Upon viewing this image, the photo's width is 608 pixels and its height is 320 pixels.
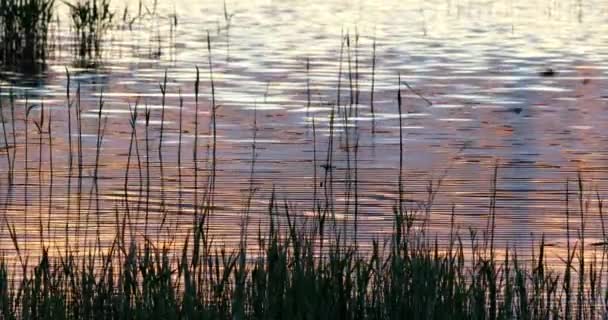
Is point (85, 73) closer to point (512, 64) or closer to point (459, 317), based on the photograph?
point (512, 64)

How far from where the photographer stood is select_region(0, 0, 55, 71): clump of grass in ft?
53.4

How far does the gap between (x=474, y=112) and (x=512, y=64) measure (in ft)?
11.2

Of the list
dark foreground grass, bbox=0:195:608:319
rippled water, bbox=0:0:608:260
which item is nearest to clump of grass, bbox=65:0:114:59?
rippled water, bbox=0:0:608:260

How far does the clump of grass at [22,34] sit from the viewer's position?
1627cm

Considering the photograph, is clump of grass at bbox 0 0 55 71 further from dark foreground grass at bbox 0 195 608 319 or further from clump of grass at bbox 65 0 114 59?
dark foreground grass at bbox 0 195 608 319

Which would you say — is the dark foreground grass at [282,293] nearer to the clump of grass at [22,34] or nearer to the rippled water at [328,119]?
the rippled water at [328,119]

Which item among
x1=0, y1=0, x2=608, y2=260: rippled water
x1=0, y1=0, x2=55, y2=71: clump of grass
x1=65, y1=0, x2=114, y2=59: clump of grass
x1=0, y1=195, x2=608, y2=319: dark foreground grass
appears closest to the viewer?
x1=0, y1=195, x2=608, y2=319: dark foreground grass

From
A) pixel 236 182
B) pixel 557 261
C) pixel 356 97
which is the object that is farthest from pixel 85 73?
pixel 557 261

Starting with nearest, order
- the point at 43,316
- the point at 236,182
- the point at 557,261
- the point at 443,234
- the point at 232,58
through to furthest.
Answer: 1. the point at 43,316
2. the point at 557,261
3. the point at 443,234
4. the point at 236,182
5. the point at 232,58

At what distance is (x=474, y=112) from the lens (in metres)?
13.3

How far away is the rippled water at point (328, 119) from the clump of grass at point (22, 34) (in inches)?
12.7

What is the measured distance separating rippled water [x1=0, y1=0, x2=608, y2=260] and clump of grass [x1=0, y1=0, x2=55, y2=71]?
0.32 metres

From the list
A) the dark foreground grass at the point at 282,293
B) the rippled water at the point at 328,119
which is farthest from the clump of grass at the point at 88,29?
the dark foreground grass at the point at 282,293

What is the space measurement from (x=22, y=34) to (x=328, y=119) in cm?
521
